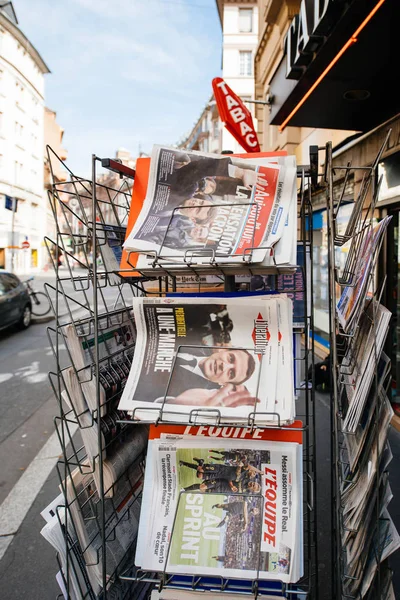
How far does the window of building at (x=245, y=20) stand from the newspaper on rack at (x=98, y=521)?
110ft

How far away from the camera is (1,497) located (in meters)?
3.18

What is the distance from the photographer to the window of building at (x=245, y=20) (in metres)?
28.5

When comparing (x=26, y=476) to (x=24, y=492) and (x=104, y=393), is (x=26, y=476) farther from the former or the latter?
(x=104, y=393)

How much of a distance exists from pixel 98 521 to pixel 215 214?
1242 mm

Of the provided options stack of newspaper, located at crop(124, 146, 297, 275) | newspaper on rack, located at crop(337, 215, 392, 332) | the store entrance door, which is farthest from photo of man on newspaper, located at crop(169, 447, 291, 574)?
the store entrance door

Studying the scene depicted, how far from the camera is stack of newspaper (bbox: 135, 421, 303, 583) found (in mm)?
1407

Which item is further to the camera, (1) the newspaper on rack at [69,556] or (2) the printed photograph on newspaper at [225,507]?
(1) the newspaper on rack at [69,556]

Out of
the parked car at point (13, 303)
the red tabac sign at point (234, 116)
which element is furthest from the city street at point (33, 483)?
the red tabac sign at point (234, 116)

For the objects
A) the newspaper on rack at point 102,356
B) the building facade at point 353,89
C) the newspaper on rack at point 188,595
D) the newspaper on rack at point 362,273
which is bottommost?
the newspaper on rack at point 188,595

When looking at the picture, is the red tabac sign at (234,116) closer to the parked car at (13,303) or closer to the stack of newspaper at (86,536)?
the parked car at (13,303)

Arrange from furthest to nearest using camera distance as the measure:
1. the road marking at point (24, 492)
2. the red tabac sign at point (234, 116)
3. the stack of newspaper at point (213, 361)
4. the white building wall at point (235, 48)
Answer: the white building wall at point (235, 48) → the red tabac sign at point (234, 116) → the road marking at point (24, 492) → the stack of newspaper at point (213, 361)

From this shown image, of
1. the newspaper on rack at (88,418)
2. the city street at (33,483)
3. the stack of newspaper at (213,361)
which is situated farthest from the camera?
the city street at (33,483)

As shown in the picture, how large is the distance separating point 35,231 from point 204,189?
40.1 m

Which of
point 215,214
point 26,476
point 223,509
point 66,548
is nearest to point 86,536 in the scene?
point 66,548
